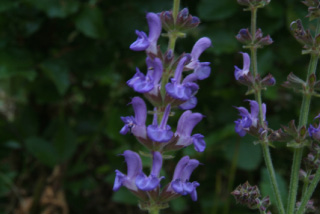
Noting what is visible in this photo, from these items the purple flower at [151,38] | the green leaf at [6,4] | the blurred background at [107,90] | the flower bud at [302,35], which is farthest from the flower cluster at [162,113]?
the green leaf at [6,4]

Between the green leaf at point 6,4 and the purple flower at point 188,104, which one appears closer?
the purple flower at point 188,104

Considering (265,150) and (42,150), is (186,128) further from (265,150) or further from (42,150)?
(42,150)

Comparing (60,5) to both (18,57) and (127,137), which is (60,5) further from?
(127,137)

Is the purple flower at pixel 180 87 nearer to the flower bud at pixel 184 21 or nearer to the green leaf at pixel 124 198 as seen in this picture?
the flower bud at pixel 184 21

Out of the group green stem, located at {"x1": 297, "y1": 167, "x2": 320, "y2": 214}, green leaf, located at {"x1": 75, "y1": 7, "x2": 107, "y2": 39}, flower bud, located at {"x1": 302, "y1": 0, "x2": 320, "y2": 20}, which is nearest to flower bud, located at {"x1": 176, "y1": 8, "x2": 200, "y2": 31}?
flower bud, located at {"x1": 302, "y1": 0, "x2": 320, "y2": 20}

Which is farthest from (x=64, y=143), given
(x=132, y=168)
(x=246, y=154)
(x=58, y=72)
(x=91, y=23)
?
(x=132, y=168)

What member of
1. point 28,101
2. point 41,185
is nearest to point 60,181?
point 41,185

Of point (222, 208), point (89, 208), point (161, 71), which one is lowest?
point (89, 208)
